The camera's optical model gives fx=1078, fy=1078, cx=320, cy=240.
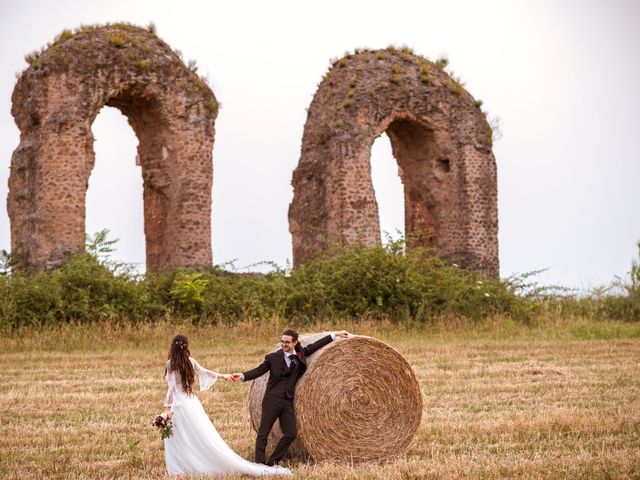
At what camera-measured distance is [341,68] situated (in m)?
26.5

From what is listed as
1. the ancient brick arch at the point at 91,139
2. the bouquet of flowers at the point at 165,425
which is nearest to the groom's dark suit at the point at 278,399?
the bouquet of flowers at the point at 165,425

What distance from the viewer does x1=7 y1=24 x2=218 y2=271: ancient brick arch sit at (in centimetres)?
2308

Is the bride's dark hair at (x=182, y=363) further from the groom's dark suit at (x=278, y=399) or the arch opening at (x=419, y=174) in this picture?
the arch opening at (x=419, y=174)

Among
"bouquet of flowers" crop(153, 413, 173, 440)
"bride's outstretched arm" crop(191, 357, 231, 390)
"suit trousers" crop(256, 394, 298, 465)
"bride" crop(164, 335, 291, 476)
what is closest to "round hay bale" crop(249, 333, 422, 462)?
"suit trousers" crop(256, 394, 298, 465)

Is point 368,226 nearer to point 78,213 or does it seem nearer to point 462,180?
point 462,180

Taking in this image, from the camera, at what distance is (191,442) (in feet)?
29.8

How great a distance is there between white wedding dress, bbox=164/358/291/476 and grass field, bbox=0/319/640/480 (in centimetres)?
21

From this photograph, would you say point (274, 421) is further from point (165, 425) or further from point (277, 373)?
point (165, 425)

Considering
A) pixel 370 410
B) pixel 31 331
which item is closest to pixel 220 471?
pixel 370 410

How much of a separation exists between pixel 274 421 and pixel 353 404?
31.1 inches

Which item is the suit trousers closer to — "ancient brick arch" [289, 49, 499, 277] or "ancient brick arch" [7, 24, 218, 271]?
"ancient brick arch" [7, 24, 218, 271]

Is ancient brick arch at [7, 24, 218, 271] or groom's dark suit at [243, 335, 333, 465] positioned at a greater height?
ancient brick arch at [7, 24, 218, 271]

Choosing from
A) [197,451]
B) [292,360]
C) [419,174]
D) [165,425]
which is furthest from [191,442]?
[419,174]

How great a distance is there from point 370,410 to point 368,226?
49.5ft
